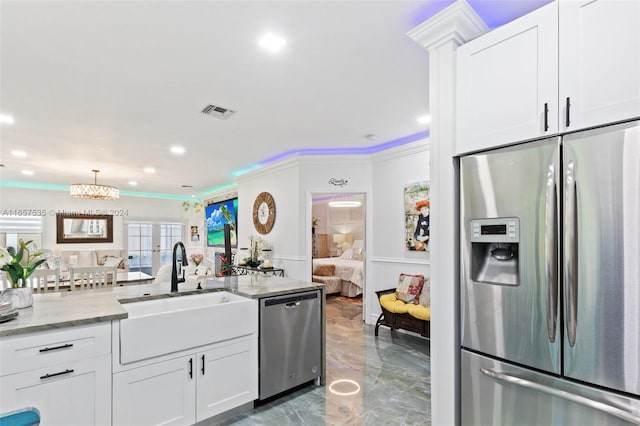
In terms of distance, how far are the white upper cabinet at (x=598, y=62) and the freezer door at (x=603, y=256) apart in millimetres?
76

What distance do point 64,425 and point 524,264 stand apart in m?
2.45

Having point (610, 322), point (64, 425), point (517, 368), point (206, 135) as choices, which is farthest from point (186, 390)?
point (206, 135)

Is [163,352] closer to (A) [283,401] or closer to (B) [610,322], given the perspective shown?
(A) [283,401]

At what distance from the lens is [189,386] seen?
219 cm

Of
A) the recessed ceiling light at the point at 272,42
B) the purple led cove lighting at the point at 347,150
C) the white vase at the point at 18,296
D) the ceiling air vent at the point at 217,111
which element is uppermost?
the recessed ceiling light at the point at 272,42

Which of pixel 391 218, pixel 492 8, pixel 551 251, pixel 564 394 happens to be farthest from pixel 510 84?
pixel 391 218

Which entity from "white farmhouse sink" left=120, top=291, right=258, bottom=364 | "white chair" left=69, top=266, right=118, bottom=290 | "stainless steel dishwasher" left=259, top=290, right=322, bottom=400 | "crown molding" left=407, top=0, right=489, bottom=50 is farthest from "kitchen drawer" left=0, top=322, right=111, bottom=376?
"white chair" left=69, top=266, right=118, bottom=290

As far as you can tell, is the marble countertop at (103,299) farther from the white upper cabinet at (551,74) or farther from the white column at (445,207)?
the white upper cabinet at (551,74)

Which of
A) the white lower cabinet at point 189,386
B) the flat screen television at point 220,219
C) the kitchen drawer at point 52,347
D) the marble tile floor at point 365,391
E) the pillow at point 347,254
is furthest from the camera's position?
the pillow at point 347,254

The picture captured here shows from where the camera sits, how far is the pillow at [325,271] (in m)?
7.23

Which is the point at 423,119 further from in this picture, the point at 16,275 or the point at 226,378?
the point at 16,275

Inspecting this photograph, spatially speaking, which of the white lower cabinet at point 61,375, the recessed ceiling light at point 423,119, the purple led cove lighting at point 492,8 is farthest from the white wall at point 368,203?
the white lower cabinet at point 61,375

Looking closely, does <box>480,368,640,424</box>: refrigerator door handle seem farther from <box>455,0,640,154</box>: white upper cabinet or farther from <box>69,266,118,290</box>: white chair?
<box>69,266,118,290</box>: white chair

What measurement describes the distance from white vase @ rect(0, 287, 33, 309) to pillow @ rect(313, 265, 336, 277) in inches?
218
